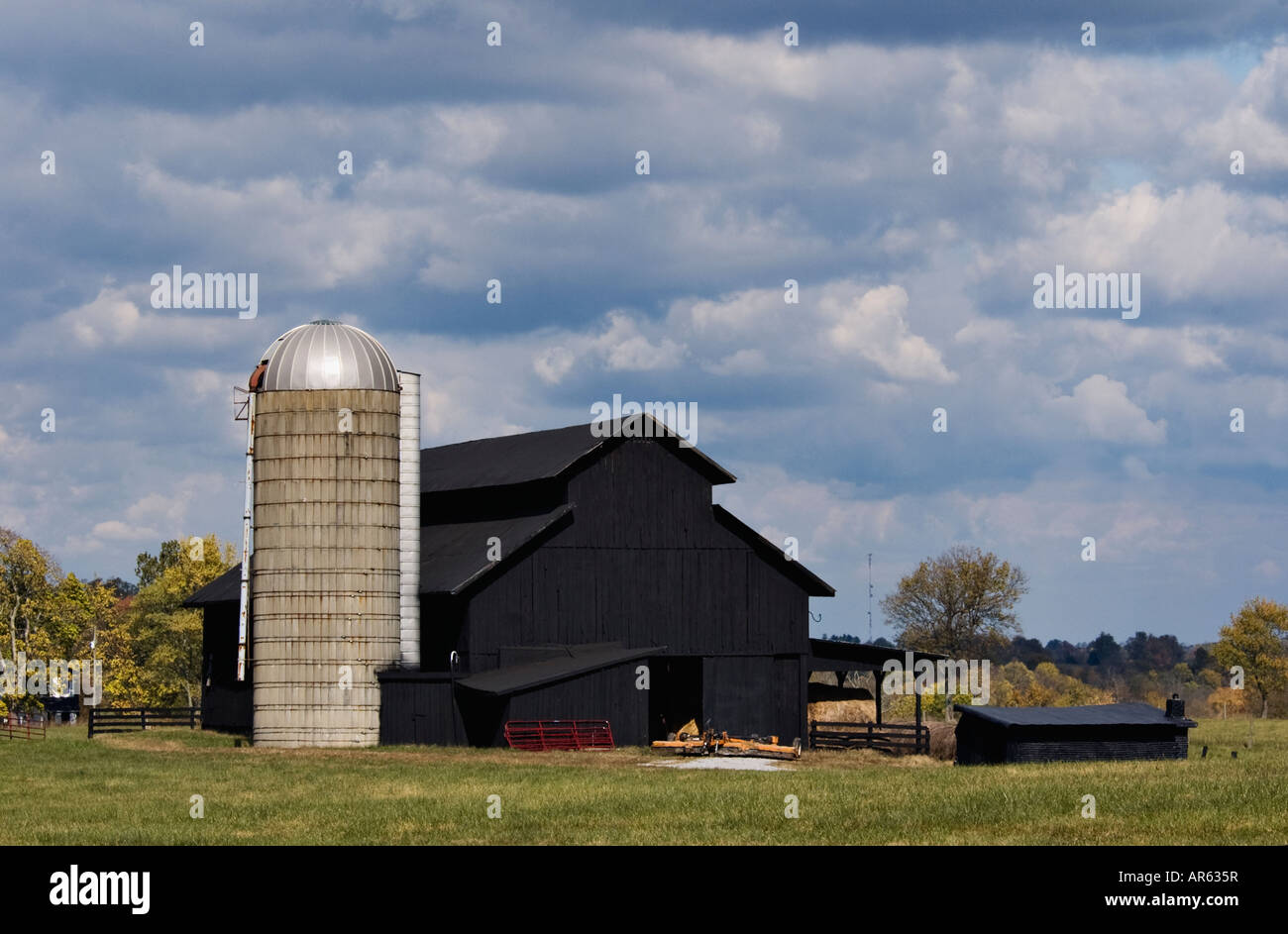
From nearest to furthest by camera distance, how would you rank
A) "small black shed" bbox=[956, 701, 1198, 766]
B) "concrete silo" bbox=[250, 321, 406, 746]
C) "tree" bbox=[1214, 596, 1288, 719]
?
"small black shed" bbox=[956, 701, 1198, 766]
"concrete silo" bbox=[250, 321, 406, 746]
"tree" bbox=[1214, 596, 1288, 719]

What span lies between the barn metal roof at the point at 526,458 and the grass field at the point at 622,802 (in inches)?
490

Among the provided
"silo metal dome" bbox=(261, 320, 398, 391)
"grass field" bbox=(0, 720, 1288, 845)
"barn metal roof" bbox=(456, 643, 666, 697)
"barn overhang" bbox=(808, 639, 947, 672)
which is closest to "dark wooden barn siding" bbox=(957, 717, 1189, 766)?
"grass field" bbox=(0, 720, 1288, 845)

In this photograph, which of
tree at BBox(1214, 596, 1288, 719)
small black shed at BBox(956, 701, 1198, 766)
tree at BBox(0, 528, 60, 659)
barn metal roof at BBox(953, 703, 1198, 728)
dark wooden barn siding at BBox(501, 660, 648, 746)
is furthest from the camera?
tree at BBox(1214, 596, 1288, 719)

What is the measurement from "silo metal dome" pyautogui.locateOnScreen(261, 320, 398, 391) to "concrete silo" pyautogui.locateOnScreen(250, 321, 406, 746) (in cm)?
5

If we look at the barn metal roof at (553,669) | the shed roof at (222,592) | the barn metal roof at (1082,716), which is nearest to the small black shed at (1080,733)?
the barn metal roof at (1082,716)

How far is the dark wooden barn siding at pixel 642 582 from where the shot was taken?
173ft

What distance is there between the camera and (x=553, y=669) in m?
49.7

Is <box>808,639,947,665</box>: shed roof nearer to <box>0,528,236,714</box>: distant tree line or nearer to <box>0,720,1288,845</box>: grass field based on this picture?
<box>0,720,1288,845</box>: grass field

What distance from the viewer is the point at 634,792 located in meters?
31.6

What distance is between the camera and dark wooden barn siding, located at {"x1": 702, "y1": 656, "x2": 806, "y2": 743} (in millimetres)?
54219

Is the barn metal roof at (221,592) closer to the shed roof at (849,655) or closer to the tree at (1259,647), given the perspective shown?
the shed roof at (849,655)

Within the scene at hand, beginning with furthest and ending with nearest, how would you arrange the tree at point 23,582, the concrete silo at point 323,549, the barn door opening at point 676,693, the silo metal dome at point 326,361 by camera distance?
the tree at point 23,582 → the barn door opening at point 676,693 → the silo metal dome at point 326,361 → the concrete silo at point 323,549

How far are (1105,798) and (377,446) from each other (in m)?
30.7
